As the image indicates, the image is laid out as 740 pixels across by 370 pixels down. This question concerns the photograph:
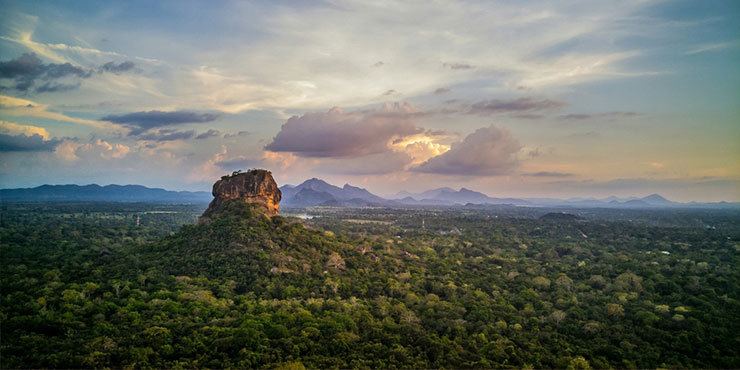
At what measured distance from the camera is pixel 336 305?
42500 millimetres

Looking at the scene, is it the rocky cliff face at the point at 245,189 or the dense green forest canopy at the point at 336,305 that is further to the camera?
the rocky cliff face at the point at 245,189

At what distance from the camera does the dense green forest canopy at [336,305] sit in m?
29.8

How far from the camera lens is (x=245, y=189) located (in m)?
69.1

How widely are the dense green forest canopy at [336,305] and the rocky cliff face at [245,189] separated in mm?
3398

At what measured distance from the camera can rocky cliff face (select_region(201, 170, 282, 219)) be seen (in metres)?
68.7

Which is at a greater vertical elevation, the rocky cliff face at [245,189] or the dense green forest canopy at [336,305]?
the rocky cliff face at [245,189]

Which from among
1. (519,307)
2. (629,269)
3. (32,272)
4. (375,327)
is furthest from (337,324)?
(629,269)

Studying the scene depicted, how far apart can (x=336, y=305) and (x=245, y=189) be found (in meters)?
35.4

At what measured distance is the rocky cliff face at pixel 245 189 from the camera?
225 ft

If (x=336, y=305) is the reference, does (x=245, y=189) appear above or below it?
above

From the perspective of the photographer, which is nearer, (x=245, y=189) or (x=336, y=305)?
(x=336, y=305)

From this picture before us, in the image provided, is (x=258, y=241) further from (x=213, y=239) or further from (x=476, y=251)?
(x=476, y=251)

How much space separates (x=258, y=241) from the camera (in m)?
57.2

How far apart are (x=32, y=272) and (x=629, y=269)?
8433 cm
